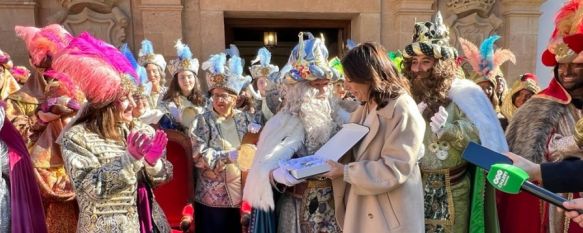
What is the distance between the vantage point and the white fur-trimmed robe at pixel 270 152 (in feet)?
8.48

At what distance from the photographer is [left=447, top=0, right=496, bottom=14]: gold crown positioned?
297 inches

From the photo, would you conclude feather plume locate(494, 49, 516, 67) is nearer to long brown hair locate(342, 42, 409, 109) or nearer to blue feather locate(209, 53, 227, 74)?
long brown hair locate(342, 42, 409, 109)

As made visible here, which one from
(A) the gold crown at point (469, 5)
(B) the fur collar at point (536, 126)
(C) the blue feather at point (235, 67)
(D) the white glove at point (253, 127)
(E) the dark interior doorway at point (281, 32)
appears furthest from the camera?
(E) the dark interior doorway at point (281, 32)

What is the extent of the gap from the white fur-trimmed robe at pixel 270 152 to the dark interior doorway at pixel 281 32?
4256 millimetres

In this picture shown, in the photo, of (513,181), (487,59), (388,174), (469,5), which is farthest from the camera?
(469,5)

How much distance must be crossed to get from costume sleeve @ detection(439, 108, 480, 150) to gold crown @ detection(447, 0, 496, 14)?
5.43 m

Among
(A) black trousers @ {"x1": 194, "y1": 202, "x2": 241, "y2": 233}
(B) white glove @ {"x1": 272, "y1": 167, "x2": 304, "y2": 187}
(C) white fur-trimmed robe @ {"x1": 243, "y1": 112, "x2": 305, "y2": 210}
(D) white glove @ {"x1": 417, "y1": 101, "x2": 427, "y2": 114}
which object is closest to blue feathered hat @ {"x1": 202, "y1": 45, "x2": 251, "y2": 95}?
(C) white fur-trimmed robe @ {"x1": 243, "y1": 112, "x2": 305, "y2": 210}

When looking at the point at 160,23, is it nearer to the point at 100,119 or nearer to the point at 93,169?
the point at 100,119

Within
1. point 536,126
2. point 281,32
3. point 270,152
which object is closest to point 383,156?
point 270,152

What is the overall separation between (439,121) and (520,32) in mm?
6313

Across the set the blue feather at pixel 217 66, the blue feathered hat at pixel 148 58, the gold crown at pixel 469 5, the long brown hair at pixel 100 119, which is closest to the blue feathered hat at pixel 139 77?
the long brown hair at pixel 100 119

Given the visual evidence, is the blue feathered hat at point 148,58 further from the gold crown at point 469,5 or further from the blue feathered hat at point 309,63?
the gold crown at point 469,5

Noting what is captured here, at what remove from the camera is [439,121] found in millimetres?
2666

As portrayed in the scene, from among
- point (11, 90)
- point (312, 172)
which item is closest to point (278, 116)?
point (312, 172)
